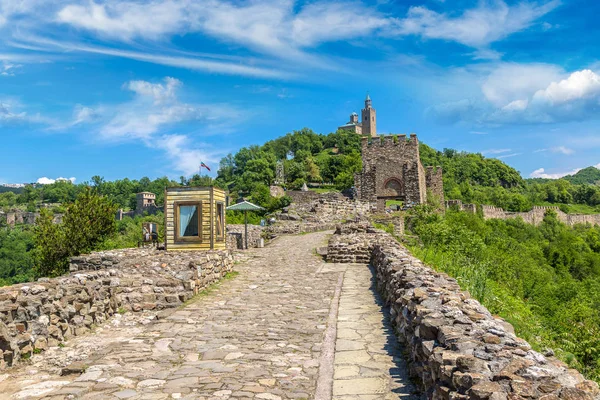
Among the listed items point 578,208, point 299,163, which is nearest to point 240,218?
point 299,163

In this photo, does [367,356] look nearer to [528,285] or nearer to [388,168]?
[528,285]

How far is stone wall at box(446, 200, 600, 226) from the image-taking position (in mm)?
48438

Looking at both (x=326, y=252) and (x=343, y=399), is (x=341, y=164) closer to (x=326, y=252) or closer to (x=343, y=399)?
(x=326, y=252)

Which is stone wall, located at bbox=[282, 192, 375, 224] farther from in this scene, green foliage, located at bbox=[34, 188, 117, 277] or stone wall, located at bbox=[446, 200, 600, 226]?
stone wall, located at bbox=[446, 200, 600, 226]

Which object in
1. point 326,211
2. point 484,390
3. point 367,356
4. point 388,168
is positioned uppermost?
point 388,168

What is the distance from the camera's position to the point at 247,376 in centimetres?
491

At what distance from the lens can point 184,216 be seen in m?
15.1

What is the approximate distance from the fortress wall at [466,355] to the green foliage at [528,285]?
1.24 metres

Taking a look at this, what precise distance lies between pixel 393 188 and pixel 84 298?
31.2m

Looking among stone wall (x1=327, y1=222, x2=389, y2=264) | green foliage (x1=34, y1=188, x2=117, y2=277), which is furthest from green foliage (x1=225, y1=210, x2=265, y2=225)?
stone wall (x1=327, y1=222, x2=389, y2=264)

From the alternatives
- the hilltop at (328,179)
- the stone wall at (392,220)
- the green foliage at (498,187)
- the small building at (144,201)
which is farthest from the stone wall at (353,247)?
the small building at (144,201)

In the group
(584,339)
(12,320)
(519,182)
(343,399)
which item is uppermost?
(519,182)

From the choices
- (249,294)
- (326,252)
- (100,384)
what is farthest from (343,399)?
A: (326,252)

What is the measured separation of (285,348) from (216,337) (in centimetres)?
112
